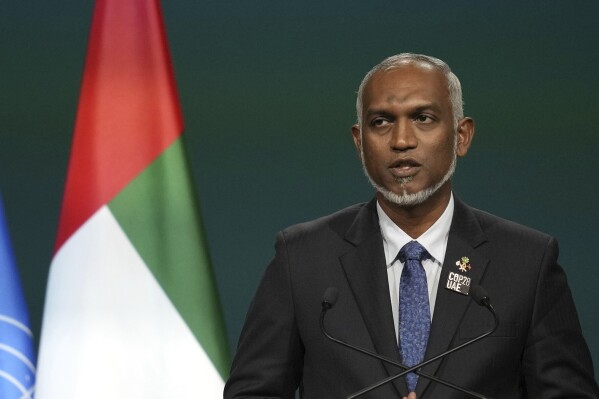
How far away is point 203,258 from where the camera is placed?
303 centimetres

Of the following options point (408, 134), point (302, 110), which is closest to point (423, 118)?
point (408, 134)

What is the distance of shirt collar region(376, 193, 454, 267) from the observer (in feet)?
6.38

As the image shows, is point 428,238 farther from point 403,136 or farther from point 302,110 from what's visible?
point 302,110

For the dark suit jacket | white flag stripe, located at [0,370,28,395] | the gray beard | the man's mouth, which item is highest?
the man's mouth

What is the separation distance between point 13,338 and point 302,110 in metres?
1.26

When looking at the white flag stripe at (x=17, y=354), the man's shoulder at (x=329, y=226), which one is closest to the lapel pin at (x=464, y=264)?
the man's shoulder at (x=329, y=226)

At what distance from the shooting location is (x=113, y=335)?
2.96 m

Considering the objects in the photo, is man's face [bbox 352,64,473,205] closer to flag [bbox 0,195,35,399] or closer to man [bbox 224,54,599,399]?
man [bbox 224,54,599,399]

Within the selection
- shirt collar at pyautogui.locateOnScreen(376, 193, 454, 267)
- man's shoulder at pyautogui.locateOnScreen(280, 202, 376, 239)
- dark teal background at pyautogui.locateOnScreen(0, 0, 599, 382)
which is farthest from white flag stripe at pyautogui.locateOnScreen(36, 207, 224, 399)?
shirt collar at pyautogui.locateOnScreen(376, 193, 454, 267)

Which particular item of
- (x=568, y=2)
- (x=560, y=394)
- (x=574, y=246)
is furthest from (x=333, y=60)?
(x=560, y=394)

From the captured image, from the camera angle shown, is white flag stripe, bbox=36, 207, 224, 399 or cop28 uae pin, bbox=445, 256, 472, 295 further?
white flag stripe, bbox=36, 207, 224, 399

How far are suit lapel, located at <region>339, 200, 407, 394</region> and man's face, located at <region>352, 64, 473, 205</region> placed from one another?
12 cm

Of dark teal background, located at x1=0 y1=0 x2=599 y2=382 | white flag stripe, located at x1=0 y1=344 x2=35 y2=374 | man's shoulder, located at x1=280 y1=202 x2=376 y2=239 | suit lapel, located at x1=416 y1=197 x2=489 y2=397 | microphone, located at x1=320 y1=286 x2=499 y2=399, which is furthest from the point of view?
dark teal background, located at x1=0 y1=0 x2=599 y2=382

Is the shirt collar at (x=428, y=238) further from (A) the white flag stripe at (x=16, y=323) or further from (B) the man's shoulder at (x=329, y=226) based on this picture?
(A) the white flag stripe at (x=16, y=323)
